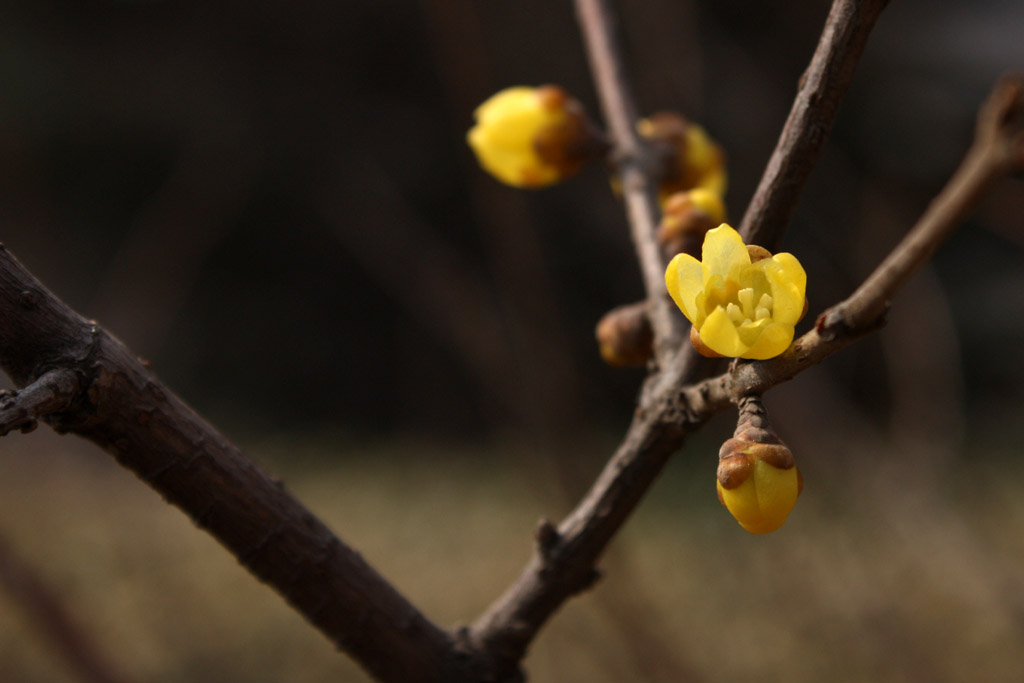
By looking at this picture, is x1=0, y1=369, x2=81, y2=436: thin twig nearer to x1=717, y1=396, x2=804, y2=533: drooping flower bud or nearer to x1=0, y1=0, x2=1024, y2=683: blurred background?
A: x1=717, y1=396, x2=804, y2=533: drooping flower bud

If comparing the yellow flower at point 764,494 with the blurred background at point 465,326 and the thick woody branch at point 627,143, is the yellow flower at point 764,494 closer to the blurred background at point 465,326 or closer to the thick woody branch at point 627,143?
the thick woody branch at point 627,143

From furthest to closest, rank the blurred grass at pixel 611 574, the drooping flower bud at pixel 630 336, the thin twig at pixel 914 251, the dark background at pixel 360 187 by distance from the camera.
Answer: the dark background at pixel 360 187 → the blurred grass at pixel 611 574 → the drooping flower bud at pixel 630 336 → the thin twig at pixel 914 251

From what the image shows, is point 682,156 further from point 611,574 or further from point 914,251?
point 611,574

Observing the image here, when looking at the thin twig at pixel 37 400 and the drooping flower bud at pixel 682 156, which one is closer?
the thin twig at pixel 37 400

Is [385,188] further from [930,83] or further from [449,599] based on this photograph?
[930,83]

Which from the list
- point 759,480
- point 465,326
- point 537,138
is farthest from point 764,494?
point 465,326

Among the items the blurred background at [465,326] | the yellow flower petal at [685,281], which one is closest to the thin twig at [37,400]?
the yellow flower petal at [685,281]

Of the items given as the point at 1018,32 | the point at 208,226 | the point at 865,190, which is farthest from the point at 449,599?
the point at 1018,32
